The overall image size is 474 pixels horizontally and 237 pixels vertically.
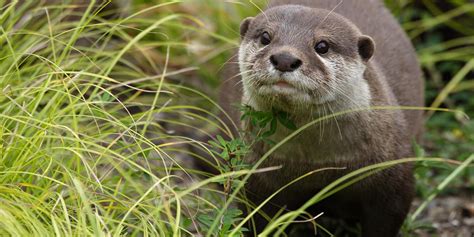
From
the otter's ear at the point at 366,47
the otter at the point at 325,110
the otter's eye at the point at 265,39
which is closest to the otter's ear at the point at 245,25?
the otter at the point at 325,110

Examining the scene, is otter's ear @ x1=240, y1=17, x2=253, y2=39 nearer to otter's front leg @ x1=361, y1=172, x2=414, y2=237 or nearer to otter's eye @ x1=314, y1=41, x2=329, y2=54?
otter's eye @ x1=314, y1=41, x2=329, y2=54

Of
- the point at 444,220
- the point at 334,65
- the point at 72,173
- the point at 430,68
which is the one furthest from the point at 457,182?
the point at 72,173

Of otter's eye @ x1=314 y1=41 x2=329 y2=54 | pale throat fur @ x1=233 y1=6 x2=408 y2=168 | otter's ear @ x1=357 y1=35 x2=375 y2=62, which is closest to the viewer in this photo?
pale throat fur @ x1=233 y1=6 x2=408 y2=168

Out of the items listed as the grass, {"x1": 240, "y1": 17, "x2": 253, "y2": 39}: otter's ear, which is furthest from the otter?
the grass

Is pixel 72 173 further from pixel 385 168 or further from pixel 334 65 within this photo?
pixel 385 168

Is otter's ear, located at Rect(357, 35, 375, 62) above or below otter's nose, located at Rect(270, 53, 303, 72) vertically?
below

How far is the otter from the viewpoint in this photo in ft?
10.8

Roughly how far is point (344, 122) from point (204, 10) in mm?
2633

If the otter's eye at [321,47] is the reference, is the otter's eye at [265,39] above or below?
below

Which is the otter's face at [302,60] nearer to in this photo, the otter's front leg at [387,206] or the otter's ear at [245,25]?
the otter's ear at [245,25]

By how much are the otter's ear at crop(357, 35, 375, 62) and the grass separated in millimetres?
526

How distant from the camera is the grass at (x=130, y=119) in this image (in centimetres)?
312

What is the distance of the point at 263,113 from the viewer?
11.3ft

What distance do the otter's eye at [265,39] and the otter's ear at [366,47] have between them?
383 millimetres
